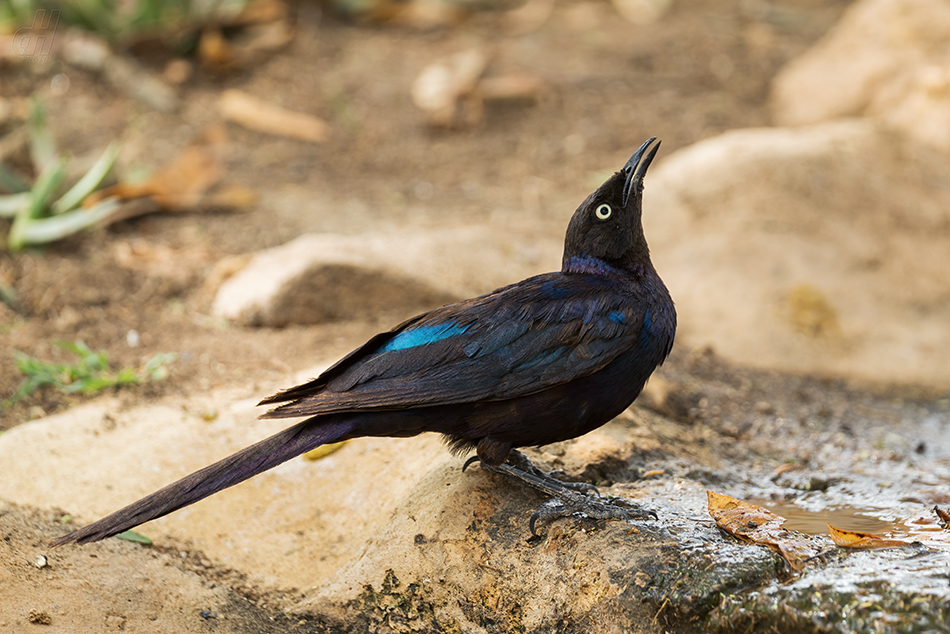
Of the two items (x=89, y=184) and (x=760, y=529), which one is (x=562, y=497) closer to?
(x=760, y=529)

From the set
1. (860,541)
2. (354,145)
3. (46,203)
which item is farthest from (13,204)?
(860,541)

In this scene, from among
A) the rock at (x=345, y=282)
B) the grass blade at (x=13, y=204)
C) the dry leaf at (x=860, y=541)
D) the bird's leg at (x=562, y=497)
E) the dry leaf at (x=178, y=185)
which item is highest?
the dry leaf at (x=178, y=185)

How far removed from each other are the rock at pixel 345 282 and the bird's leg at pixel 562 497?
2.07 metres

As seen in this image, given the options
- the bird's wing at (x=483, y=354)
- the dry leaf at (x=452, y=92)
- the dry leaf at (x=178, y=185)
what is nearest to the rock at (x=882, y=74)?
the dry leaf at (x=452, y=92)

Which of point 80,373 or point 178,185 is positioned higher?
point 178,185

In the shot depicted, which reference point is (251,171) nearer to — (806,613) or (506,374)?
(506,374)

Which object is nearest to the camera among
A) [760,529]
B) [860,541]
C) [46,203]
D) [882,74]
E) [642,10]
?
[860,541]

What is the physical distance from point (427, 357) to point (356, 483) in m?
0.86

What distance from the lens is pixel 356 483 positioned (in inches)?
141

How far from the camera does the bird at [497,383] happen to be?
9.43ft

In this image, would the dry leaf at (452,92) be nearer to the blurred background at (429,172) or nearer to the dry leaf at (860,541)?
the blurred background at (429,172)

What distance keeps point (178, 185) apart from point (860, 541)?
592 cm

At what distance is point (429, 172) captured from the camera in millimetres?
8305

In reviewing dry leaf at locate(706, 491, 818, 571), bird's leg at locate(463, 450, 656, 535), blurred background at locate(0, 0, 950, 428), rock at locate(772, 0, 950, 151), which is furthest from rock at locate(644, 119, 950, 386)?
dry leaf at locate(706, 491, 818, 571)
